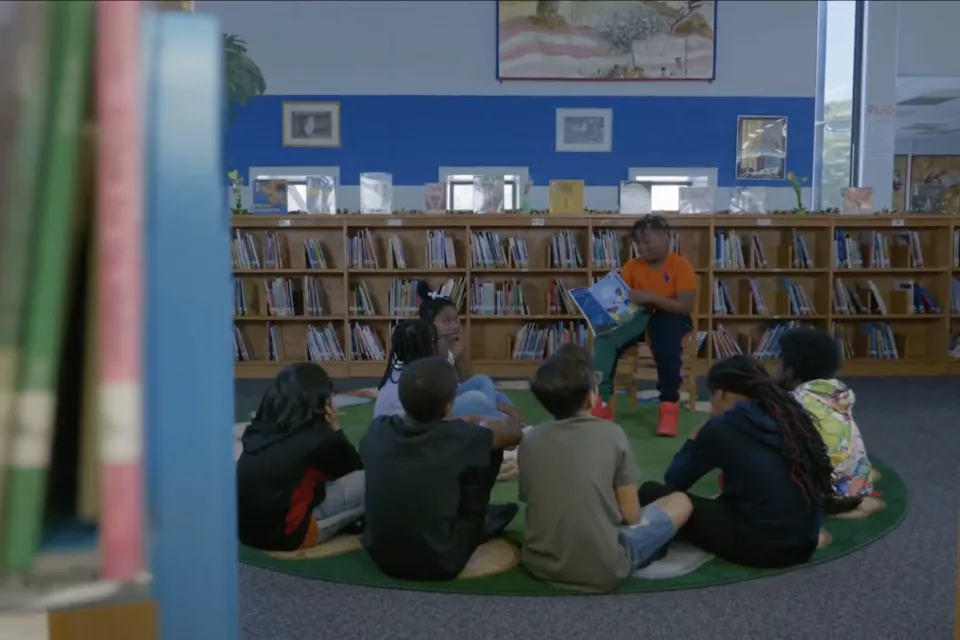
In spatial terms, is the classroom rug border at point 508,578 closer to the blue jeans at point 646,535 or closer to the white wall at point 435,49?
the blue jeans at point 646,535

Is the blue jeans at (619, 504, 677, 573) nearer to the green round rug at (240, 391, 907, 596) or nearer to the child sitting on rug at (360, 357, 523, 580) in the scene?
the green round rug at (240, 391, 907, 596)

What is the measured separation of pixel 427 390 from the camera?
2.49 m

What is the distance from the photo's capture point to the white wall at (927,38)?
795 cm

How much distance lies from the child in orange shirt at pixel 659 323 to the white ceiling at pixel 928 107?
16.8ft

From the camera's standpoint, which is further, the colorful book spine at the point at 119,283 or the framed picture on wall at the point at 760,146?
the framed picture on wall at the point at 760,146

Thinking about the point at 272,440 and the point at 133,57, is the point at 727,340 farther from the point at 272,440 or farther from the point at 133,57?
the point at 133,57

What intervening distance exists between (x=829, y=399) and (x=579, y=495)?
1160 mm

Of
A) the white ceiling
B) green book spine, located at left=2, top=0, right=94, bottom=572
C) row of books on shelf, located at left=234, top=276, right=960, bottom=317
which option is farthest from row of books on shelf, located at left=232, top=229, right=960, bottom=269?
green book spine, located at left=2, top=0, right=94, bottom=572

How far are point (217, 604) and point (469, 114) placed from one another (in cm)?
761

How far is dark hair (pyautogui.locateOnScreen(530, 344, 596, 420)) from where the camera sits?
2535mm

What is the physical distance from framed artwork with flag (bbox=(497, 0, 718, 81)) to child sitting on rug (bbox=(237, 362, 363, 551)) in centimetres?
572

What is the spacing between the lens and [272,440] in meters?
2.61

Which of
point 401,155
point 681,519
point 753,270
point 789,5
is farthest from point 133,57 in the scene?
point 789,5

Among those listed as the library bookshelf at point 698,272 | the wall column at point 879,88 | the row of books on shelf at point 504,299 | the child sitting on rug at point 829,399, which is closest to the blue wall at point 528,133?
the wall column at point 879,88
